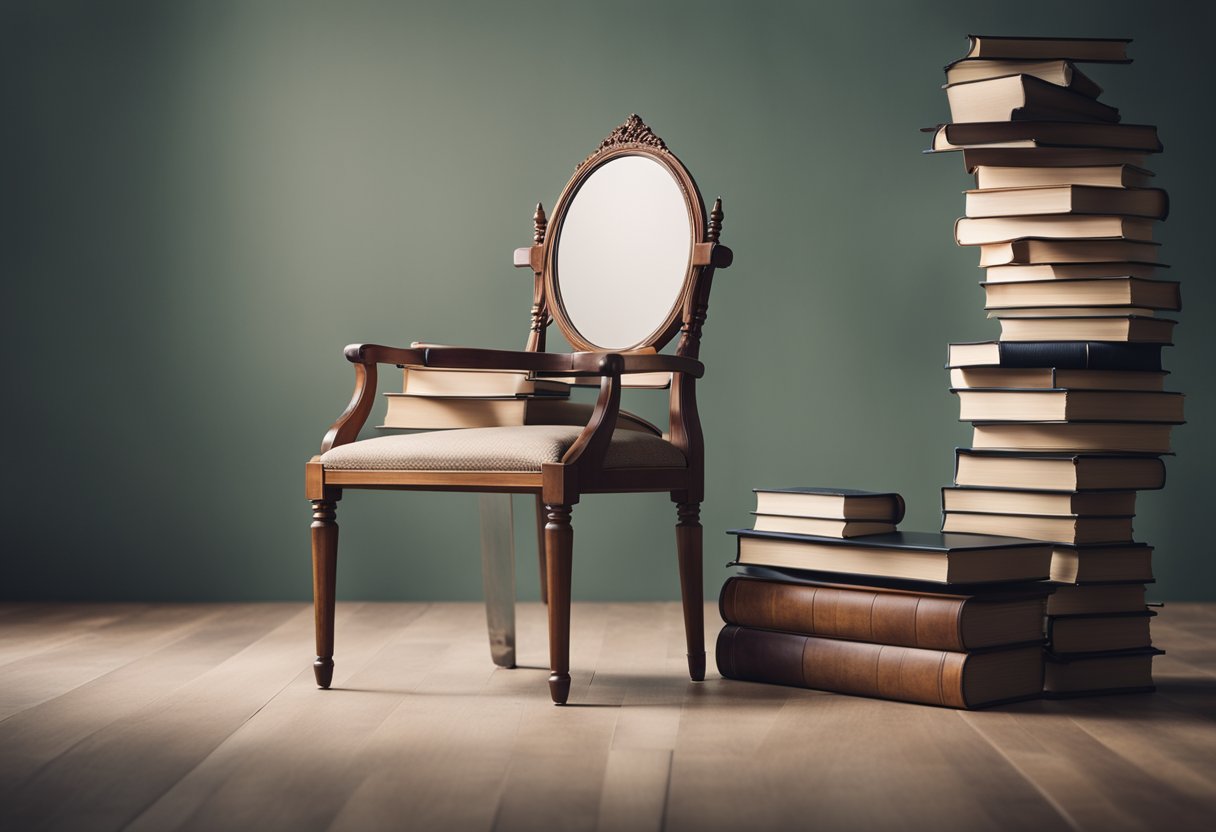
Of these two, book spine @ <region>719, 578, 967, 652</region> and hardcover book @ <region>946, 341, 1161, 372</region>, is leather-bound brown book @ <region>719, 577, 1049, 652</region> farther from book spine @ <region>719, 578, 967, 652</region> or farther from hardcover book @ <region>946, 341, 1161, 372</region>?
hardcover book @ <region>946, 341, 1161, 372</region>

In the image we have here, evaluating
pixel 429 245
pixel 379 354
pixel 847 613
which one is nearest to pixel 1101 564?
pixel 847 613

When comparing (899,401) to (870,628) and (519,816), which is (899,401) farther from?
(519,816)

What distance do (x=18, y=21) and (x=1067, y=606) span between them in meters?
3.15

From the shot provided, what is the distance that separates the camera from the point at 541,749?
179 cm

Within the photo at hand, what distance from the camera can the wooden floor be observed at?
1.47 metres

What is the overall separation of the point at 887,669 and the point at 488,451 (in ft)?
2.51

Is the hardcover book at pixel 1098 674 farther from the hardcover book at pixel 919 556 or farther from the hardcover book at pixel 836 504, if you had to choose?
the hardcover book at pixel 836 504

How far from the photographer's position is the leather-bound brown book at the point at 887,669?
203cm

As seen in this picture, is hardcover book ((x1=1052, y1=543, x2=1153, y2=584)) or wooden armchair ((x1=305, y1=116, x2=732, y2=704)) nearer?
wooden armchair ((x1=305, y1=116, x2=732, y2=704))

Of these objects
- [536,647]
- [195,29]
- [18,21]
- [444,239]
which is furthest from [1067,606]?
[18,21]

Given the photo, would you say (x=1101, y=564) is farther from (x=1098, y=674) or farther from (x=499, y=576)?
(x=499, y=576)

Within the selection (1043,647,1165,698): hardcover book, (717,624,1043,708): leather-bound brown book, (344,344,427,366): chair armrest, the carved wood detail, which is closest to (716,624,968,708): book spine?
(717,624,1043,708): leather-bound brown book

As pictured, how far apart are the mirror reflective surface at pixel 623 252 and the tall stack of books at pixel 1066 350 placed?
55cm

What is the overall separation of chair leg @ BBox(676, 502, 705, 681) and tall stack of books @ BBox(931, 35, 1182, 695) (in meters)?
0.49
